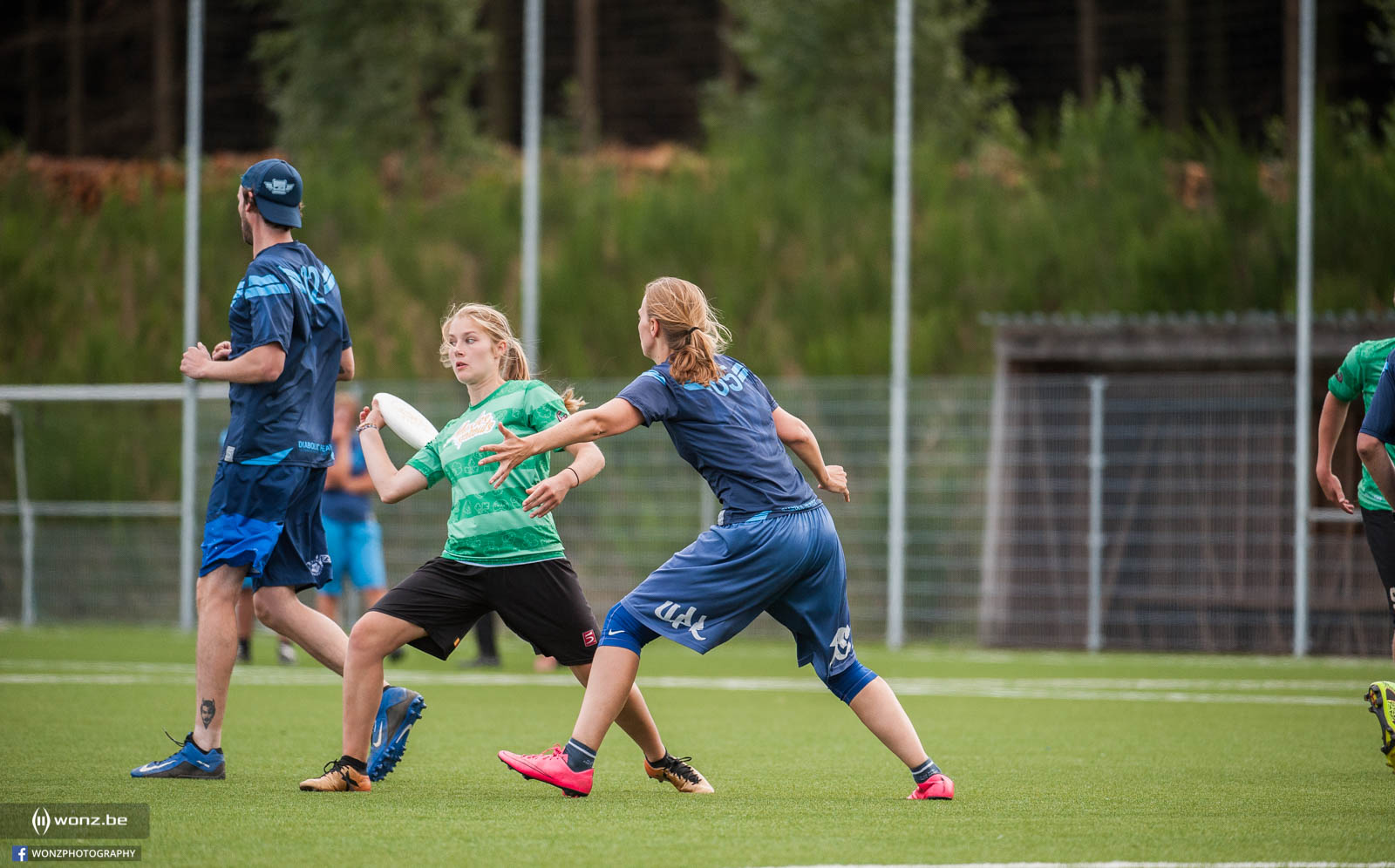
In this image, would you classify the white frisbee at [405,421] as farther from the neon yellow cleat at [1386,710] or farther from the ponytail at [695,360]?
the neon yellow cleat at [1386,710]

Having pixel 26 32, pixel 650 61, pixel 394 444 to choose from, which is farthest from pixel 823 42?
pixel 26 32

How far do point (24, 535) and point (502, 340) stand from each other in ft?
41.0

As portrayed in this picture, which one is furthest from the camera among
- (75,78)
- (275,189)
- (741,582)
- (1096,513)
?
(75,78)

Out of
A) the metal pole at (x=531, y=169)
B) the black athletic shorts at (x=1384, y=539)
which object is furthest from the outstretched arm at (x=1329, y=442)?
the metal pole at (x=531, y=169)

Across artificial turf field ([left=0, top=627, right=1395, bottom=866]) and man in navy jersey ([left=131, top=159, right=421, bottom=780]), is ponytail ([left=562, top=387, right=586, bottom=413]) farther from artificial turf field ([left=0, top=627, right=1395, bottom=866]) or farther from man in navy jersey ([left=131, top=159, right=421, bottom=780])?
artificial turf field ([left=0, top=627, right=1395, bottom=866])

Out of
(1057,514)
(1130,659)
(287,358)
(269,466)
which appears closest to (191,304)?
(1057,514)

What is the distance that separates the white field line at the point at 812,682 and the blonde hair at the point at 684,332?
478 cm

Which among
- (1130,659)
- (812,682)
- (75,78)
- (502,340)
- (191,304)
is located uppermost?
(75,78)

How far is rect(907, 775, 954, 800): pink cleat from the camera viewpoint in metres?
5.21

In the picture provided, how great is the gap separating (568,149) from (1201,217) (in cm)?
798

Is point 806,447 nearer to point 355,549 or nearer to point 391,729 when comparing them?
point 391,729

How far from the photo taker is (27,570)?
16.5m

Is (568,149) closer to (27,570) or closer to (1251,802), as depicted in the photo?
(27,570)

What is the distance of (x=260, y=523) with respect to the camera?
5.74 metres
